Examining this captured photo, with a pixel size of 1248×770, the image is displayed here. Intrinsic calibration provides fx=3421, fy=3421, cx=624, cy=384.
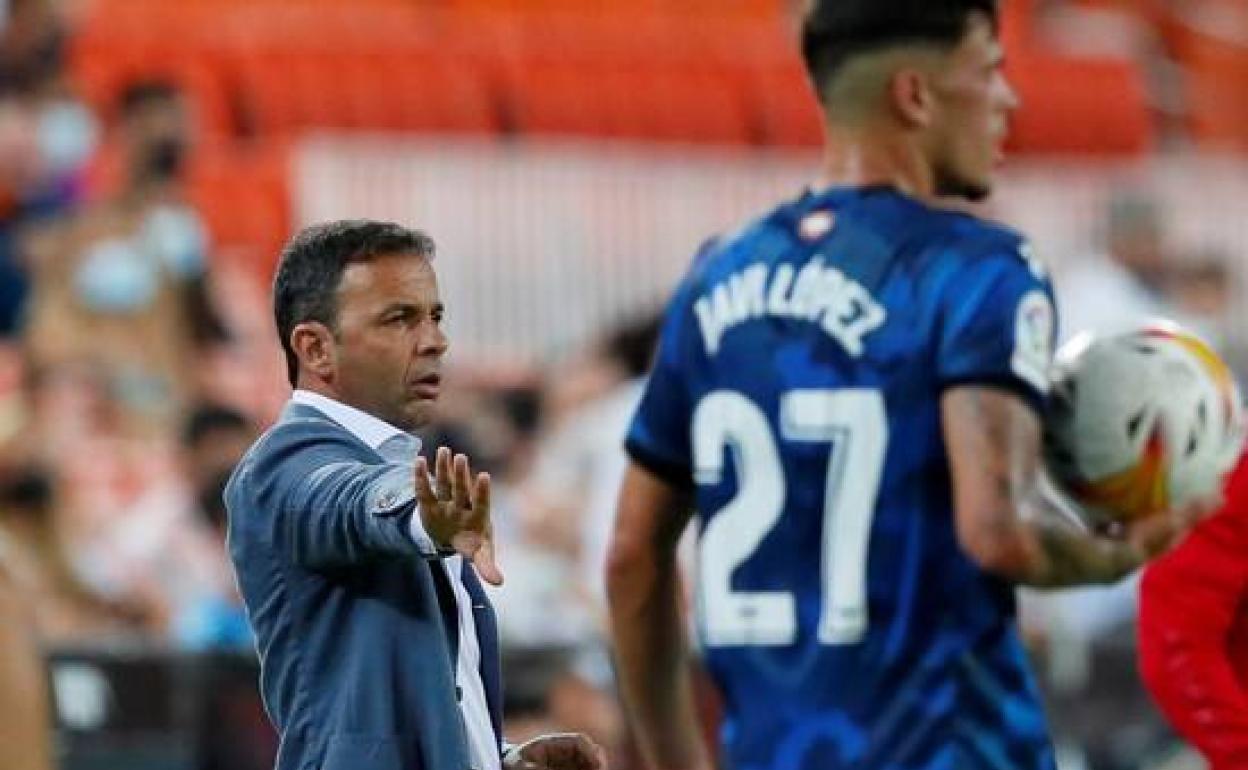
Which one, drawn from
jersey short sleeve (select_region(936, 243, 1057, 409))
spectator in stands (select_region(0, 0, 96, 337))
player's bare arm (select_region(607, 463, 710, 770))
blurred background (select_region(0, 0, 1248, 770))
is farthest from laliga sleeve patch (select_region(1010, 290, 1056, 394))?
spectator in stands (select_region(0, 0, 96, 337))

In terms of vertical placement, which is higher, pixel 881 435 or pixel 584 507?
pixel 881 435

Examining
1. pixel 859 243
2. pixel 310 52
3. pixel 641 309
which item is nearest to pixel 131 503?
pixel 641 309

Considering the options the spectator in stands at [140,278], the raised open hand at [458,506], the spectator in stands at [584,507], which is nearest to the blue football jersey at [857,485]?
the raised open hand at [458,506]

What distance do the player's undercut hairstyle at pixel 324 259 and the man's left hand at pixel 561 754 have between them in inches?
27.1

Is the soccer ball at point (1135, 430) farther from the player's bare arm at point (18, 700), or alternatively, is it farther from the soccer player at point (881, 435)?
the player's bare arm at point (18, 700)

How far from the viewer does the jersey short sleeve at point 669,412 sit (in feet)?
17.2

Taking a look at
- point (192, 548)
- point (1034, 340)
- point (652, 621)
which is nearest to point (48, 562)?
point (192, 548)

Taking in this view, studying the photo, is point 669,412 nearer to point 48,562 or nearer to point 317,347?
point 317,347

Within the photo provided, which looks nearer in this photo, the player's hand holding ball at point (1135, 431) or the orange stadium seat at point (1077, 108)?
the player's hand holding ball at point (1135, 431)

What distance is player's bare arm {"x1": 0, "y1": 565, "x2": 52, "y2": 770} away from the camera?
552 cm

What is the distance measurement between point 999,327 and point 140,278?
8230mm

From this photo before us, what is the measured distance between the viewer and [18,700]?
5.54 metres

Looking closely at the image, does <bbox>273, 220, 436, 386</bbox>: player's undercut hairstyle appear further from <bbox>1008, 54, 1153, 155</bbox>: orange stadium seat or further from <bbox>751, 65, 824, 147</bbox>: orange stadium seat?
<bbox>1008, 54, 1153, 155</bbox>: orange stadium seat

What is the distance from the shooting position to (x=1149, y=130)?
62.3 ft
